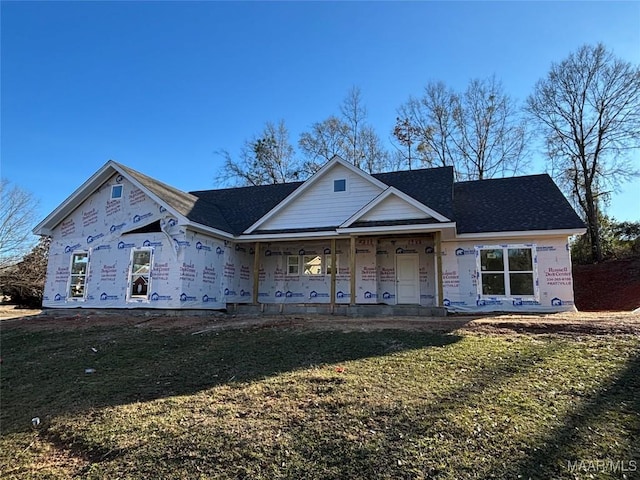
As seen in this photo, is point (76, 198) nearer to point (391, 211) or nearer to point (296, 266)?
point (296, 266)

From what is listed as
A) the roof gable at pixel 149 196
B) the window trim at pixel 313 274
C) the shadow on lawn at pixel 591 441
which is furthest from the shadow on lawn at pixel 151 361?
the window trim at pixel 313 274

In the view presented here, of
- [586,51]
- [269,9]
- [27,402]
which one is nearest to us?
[27,402]

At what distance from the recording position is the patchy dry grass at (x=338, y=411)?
3.44 meters

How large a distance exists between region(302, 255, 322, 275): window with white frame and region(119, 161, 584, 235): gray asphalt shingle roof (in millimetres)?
2711

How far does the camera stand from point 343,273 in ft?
50.9

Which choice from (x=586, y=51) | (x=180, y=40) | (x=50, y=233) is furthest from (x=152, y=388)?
(x=586, y=51)

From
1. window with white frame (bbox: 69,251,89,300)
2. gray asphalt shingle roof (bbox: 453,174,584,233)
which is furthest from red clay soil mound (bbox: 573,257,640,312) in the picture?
window with white frame (bbox: 69,251,89,300)

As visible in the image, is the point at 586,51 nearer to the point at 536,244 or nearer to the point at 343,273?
the point at 536,244

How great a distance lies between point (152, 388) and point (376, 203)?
915 centimetres

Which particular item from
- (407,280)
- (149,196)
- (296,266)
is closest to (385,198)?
(407,280)

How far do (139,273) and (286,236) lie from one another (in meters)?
5.33

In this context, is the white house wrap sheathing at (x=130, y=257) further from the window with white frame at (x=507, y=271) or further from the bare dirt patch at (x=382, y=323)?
the window with white frame at (x=507, y=271)

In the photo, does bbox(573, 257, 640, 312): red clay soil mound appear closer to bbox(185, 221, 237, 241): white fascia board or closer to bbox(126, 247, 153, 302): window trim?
bbox(185, 221, 237, 241): white fascia board

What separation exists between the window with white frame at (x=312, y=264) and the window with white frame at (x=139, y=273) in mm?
5806
